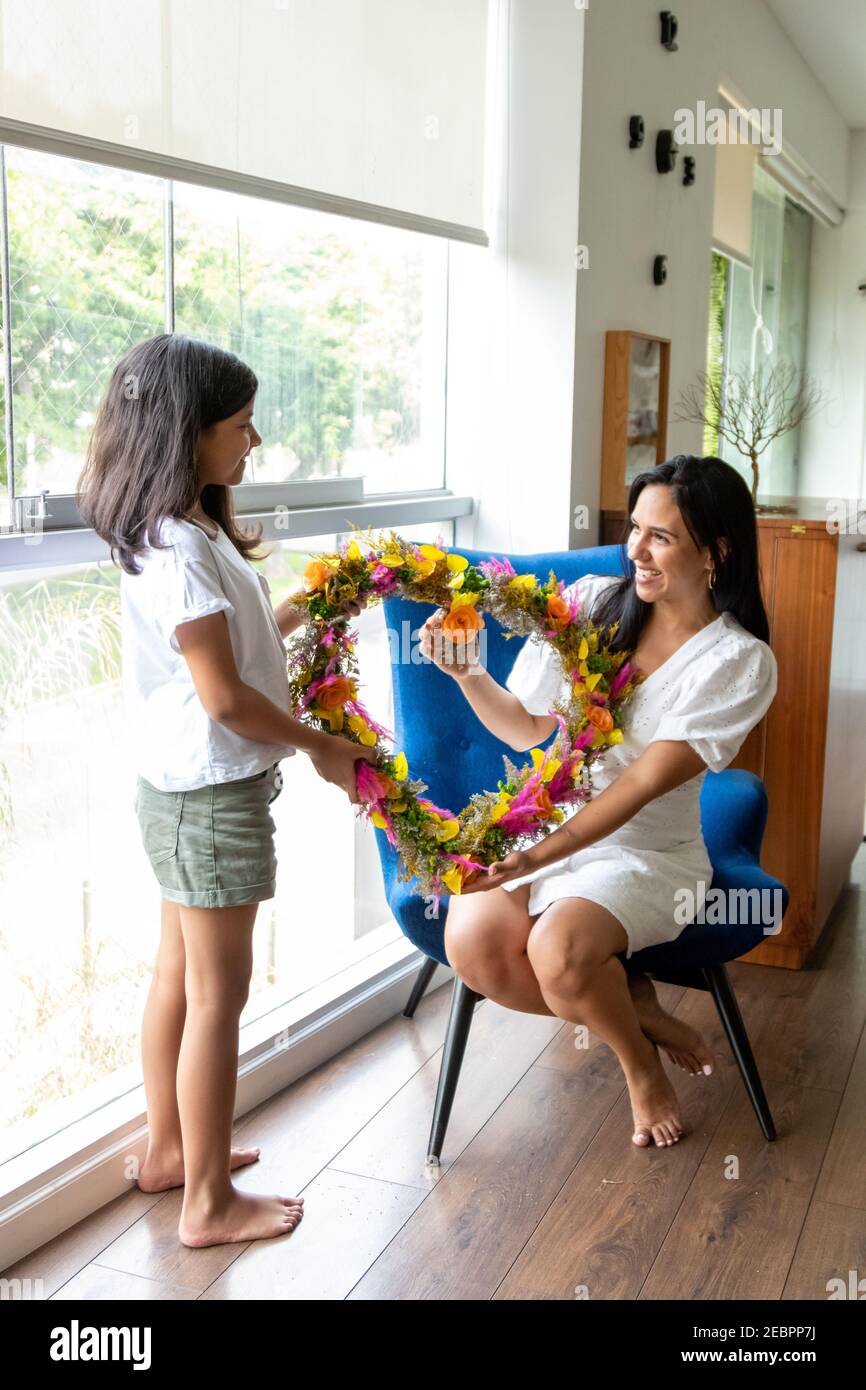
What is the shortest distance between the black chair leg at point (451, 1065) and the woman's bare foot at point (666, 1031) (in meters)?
0.34

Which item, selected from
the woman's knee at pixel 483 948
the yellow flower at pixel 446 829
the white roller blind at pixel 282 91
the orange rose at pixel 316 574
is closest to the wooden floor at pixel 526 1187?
the woman's knee at pixel 483 948

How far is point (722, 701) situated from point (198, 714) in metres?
0.92

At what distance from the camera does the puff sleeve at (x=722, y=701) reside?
2.23 m

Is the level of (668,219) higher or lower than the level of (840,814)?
higher

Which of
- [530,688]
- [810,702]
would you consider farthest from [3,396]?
[810,702]

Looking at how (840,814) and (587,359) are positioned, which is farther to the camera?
(840,814)

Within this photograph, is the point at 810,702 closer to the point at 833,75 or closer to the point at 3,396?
the point at 3,396

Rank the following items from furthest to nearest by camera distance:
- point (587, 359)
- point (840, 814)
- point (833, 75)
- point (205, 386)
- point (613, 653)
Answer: point (833, 75) → point (840, 814) → point (587, 359) → point (613, 653) → point (205, 386)

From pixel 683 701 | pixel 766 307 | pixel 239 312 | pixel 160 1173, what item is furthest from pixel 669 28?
pixel 766 307

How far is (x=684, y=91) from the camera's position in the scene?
12.1ft

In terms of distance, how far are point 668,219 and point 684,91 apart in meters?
A: 0.40

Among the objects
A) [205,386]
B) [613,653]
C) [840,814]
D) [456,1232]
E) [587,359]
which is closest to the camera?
[205,386]

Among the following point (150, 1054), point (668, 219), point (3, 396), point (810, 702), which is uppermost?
point (668, 219)

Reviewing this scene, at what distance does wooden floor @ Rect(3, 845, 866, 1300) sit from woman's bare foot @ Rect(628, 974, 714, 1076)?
0.11 meters
